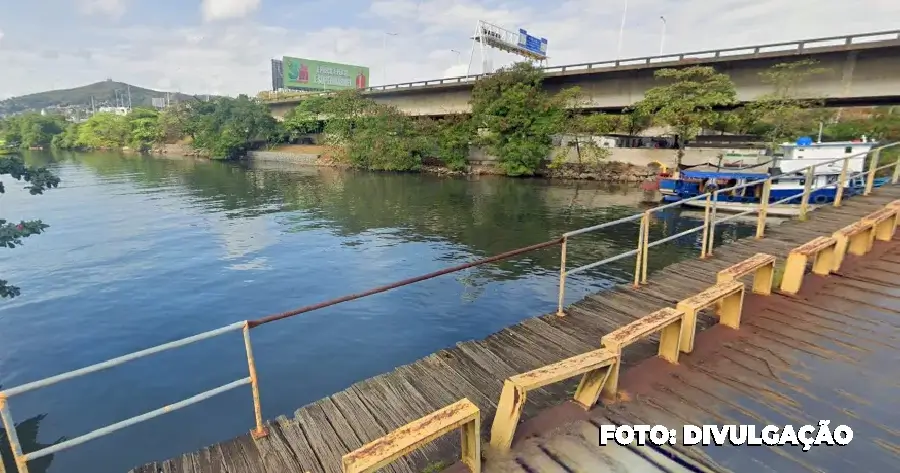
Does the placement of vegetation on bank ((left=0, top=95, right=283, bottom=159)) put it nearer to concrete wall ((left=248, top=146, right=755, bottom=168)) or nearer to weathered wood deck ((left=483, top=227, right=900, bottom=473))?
concrete wall ((left=248, top=146, right=755, bottom=168))

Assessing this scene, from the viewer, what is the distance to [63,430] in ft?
24.6

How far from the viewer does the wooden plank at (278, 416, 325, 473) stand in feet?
11.6

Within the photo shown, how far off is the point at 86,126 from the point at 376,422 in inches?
4021

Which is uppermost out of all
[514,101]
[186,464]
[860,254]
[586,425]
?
[514,101]

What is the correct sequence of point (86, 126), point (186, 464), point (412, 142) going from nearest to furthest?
point (186, 464)
point (412, 142)
point (86, 126)

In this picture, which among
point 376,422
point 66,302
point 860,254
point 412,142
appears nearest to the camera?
point 376,422

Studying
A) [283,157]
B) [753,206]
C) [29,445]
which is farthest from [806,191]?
[283,157]

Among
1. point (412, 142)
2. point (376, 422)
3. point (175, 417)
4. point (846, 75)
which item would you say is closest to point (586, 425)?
point (376, 422)

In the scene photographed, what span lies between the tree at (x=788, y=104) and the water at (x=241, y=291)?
1005cm

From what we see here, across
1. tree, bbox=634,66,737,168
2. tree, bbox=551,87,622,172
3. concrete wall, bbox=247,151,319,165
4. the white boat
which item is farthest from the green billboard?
the white boat

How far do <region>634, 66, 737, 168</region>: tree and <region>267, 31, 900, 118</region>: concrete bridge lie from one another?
121 cm

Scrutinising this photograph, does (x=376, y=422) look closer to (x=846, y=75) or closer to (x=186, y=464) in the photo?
(x=186, y=464)

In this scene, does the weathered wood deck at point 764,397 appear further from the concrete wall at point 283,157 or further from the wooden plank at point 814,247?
the concrete wall at point 283,157

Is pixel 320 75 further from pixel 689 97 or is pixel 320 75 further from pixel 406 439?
pixel 406 439
